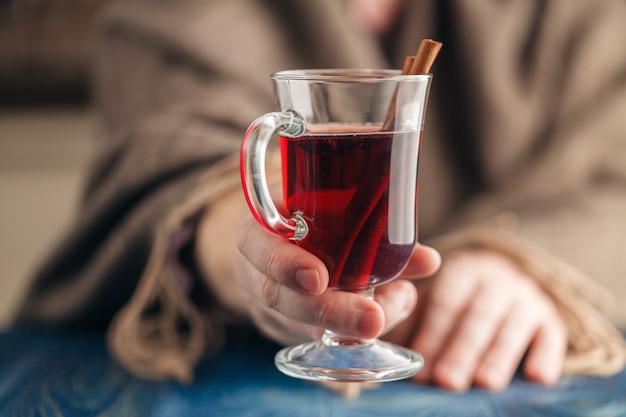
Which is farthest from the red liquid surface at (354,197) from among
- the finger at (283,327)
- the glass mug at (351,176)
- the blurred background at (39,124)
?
the blurred background at (39,124)

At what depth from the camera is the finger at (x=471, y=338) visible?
79 centimetres

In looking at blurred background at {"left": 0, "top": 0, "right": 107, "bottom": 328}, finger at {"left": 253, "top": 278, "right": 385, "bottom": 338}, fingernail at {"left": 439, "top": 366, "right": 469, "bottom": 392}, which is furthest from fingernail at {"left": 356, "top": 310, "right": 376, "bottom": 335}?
blurred background at {"left": 0, "top": 0, "right": 107, "bottom": 328}

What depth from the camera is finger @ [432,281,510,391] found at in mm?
791

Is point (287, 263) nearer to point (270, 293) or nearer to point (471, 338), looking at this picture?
point (270, 293)

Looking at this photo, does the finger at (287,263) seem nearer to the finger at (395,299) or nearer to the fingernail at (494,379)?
the finger at (395,299)

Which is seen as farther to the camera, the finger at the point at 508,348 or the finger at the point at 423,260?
the finger at the point at 508,348

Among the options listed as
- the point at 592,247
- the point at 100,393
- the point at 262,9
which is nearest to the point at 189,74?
the point at 262,9

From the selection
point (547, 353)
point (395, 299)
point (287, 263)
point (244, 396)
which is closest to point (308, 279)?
point (287, 263)

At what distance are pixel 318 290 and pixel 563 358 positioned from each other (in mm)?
426

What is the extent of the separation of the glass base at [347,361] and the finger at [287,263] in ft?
0.24

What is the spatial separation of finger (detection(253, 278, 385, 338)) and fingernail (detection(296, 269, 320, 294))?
0.03 meters

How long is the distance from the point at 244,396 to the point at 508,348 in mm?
286

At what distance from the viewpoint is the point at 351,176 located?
1.88 ft

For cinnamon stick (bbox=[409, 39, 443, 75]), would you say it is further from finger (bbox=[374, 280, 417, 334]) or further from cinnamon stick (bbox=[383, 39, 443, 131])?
finger (bbox=[374, 280, 417, 334])
